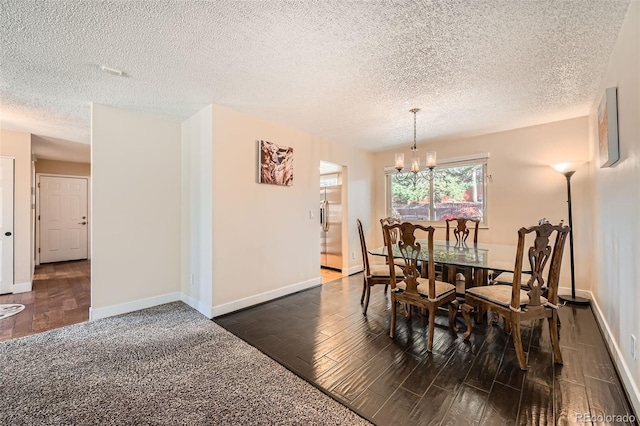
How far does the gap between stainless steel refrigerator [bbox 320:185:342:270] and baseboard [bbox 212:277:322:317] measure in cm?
106

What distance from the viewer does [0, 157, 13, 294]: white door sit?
3957 mm

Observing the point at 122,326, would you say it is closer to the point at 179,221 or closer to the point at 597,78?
the point at 179,221

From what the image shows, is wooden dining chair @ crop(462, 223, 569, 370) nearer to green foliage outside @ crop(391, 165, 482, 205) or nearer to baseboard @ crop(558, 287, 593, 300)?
baseboard @ crop(558, 287, 593, 300)

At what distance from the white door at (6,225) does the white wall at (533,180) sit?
6799 mm

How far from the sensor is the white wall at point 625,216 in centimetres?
164

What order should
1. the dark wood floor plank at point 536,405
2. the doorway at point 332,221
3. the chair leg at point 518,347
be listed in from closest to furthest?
the dark wood floor plank at point 536,405
the chair leg at point 518,347
the doorway at point 332,221

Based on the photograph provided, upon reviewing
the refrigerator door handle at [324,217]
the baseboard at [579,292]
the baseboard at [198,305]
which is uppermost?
the refrigerator door handle at [324,217]

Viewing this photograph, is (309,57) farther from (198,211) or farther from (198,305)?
(198,305)

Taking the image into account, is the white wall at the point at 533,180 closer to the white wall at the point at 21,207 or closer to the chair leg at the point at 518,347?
the chair leg at the point at 518,347

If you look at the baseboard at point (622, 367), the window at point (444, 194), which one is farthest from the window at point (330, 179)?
Result: the baseboard at point (622, 367)

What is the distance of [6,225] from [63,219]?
253 cm

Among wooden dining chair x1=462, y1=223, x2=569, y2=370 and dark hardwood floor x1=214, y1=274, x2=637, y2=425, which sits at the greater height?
wooden dining chair x1=462, y1=223, x2=569, y2=370

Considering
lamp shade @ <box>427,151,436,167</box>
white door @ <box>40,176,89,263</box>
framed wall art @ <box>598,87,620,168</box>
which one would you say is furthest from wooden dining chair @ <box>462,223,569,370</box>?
white door @ <box>40,176,89,263</box>

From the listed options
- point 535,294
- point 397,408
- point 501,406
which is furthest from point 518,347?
point 397,408
